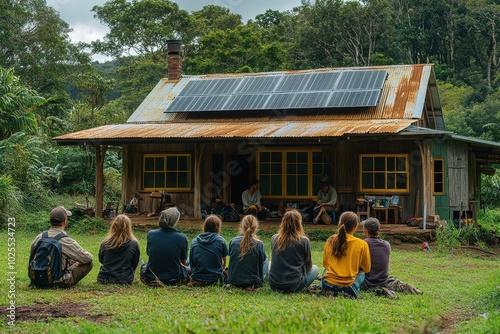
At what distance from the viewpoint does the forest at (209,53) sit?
984 inches

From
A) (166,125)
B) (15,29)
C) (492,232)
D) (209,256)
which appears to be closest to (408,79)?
(492,232)

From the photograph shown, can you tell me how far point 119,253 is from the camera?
328 inches

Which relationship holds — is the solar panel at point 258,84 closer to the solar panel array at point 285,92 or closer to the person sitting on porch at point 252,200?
the solar panel array at point 285,92

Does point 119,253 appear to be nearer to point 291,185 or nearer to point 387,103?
point 291,185

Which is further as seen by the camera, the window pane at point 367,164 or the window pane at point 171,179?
the window pane at point 171,179

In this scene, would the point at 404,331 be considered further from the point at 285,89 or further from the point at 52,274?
the point at 285,89

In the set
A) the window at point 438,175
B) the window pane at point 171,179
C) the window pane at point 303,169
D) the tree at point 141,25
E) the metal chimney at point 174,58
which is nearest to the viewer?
the window at point 438,175

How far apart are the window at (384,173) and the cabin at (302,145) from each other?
0.08 feet

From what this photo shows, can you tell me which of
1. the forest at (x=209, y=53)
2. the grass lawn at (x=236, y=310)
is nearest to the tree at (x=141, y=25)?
the forest at (x=209, y=53)

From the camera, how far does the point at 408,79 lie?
747 inches

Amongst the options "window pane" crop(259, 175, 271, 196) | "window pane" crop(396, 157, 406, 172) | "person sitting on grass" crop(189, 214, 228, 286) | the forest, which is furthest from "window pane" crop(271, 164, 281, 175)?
"person sitting on grass" crop(189, 214, 228, 286)

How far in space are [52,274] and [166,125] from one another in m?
11.0

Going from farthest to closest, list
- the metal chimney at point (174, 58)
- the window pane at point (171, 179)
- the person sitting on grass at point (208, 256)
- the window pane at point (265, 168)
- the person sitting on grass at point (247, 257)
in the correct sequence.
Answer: the metal chimney at point (174, 58) → the window pane at point (171, 179) → the window pane at point (265, 168) → the person sitting on grass at point (208, 256) → the person sitting on grass at point (247, 257)

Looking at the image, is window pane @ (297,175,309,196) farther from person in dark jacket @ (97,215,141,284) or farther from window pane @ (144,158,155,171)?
person in dark jacket @ (97,215,141,284)
